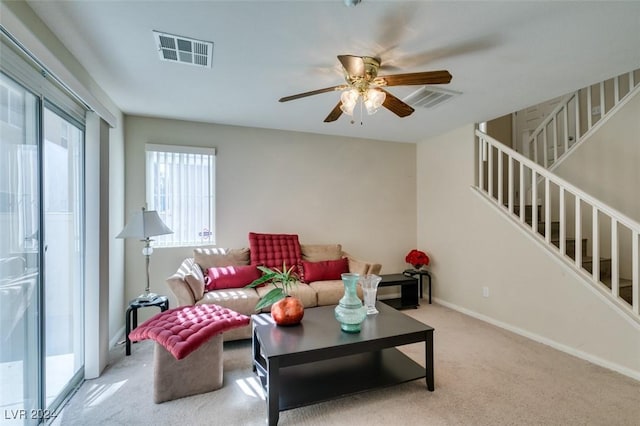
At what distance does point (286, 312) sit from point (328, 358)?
0.50 meters

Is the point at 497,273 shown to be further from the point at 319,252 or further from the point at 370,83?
the point at 370,83

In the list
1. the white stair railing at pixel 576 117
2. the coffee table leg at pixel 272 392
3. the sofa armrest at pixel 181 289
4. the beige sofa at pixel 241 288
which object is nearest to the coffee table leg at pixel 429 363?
the coffee table leg at pixel 272 392

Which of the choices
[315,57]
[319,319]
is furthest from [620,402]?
[315,57]

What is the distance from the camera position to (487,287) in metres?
3.73

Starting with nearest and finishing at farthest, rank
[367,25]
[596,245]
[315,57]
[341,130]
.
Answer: [367,25], [315,57], [596,245], [341,130]

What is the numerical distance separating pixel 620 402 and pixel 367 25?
10.1 ft

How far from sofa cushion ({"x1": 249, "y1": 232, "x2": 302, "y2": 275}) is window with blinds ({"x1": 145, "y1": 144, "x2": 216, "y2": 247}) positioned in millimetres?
620

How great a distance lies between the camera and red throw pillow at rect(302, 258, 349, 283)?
145 inches

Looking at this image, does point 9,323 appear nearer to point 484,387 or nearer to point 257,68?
point 257,68

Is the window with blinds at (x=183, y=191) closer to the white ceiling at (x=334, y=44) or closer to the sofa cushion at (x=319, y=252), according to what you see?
the white ceiling at (x=334, y=44)

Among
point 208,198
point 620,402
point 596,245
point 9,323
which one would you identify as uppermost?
point 208,198

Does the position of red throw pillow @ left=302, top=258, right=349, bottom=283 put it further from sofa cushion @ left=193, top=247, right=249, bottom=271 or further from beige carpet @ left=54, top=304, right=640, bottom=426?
beige carpet @ left=54, top=304, right=640, bottom=426

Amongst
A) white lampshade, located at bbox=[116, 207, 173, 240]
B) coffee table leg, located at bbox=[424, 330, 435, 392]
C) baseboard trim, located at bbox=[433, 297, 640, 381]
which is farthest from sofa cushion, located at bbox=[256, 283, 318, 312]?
baseboard trim, located at bbox=[433, 297, 640, 381]

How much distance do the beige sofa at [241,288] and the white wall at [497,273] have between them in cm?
135
